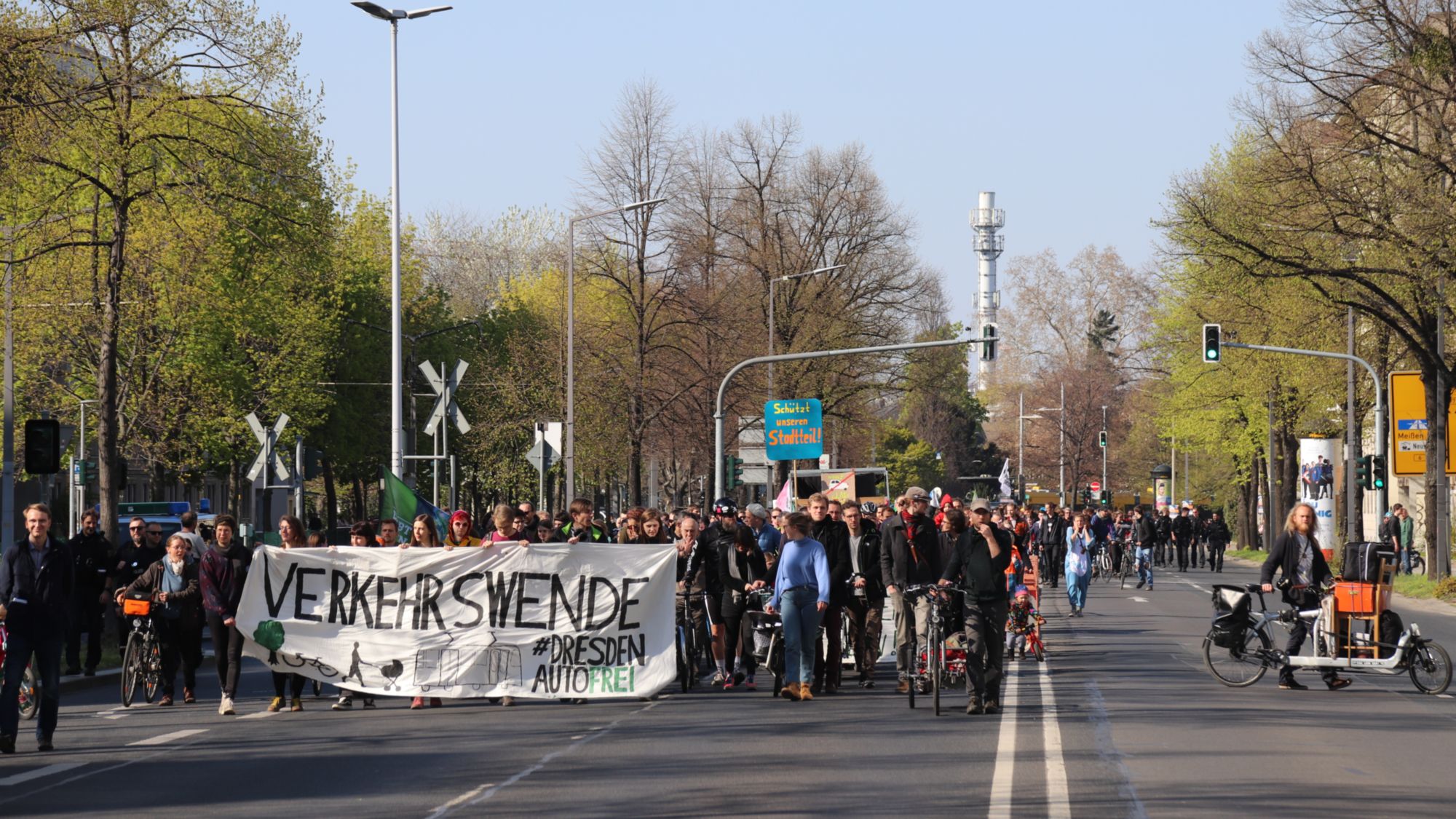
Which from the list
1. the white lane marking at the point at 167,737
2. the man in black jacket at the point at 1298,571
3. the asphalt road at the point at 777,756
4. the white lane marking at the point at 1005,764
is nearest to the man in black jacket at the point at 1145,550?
the asphalt road at the point at 777,756

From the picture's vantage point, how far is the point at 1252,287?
48344mm

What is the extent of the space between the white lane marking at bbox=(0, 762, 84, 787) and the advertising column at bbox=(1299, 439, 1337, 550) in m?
43.4

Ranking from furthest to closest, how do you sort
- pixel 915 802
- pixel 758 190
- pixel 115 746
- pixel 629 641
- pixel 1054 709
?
pixel 758 190 → pixel 629 641 → pixel 1054 709 → pixel 115 746 → pixel 915 802

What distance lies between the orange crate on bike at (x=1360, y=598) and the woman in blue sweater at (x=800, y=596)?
4.76 meters

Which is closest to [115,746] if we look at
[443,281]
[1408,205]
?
[1408,205]

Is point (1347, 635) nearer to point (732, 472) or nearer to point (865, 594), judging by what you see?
point (865, 594)

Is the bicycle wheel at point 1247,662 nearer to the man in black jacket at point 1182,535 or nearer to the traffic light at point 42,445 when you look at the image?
the traffic light at point 42,445

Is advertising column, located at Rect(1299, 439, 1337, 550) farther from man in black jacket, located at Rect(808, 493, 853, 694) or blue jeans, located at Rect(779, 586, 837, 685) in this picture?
blue jeans, located at Rect(779, 586, 837, 685)

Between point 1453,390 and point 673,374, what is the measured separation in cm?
2009

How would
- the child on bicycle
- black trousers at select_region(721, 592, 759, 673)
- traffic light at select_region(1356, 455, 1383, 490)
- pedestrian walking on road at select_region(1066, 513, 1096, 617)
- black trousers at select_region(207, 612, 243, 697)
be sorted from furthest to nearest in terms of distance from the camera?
traffic light at select_region(1356, 455, 1383, 490) < pedestrian walking on road at select_region(1066, 513, 1096, 617) < the child on bicycle < black trousers at select_region(721, 592, 759, 673) < black trousers at select_region(207, 612, 243, 697)

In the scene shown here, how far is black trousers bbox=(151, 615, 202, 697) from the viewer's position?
17.0 meters

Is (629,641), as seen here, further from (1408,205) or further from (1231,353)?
(1231,353)

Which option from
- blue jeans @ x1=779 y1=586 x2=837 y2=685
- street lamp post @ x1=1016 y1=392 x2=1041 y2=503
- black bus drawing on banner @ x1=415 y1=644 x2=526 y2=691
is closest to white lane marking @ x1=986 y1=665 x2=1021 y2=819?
blue jeans @ x1=779 y1=586 x2=837 y2=685

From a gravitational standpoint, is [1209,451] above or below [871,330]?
below
